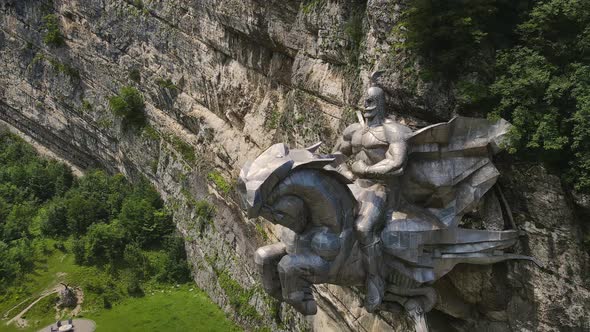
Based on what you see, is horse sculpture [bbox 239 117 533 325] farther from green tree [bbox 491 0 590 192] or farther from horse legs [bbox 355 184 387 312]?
green tree [bbox 491 0 590 192]

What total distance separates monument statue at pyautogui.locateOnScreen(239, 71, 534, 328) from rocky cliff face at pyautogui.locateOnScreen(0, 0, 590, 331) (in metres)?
0.56

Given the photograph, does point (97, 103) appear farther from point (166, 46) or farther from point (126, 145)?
point (166, 46)

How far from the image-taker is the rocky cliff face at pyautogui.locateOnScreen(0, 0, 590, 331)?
7109mm

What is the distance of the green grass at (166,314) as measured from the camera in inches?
561

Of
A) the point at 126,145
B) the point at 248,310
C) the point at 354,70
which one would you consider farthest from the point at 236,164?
the point at 126,145

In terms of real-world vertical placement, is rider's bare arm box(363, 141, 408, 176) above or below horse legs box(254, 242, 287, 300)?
above

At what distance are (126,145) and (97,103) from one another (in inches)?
101

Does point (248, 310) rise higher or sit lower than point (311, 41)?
lower

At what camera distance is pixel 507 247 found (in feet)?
23.5

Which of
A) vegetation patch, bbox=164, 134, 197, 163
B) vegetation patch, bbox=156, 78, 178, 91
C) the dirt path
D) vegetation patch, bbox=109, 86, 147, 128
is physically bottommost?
the dirt path

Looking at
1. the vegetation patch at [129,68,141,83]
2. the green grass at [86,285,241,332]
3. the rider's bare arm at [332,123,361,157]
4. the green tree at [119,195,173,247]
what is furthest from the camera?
the vegetation patch at [129,68,141,83]

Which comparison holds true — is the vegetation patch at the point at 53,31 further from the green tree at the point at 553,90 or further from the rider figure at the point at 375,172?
the green tree at the point at 553,90

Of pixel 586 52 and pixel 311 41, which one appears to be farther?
pixel 311 41

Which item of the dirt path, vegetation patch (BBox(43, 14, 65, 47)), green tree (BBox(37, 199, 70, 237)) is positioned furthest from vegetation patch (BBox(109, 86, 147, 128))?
the dirt path
